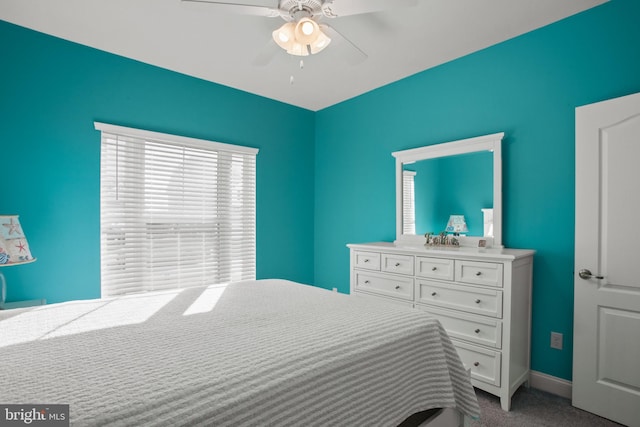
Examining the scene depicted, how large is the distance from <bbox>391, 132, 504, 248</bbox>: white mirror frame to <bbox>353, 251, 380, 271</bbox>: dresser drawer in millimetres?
414

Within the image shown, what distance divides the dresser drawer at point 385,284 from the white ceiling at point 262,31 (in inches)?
70.0

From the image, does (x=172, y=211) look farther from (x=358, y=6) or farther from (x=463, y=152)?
(x=463, y=152)

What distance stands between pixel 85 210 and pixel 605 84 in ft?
13.0

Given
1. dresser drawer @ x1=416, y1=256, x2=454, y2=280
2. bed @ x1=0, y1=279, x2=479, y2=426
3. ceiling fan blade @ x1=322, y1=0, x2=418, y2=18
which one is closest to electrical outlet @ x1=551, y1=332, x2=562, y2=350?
dresser drawer @ x1=416, y1=256, x2=454, y2=280

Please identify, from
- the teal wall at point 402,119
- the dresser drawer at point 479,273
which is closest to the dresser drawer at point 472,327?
the dresser drawer at point 479,273

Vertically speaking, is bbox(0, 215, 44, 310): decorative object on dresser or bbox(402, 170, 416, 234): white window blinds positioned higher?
bbox(402, 170, 416, 234): white window blinds

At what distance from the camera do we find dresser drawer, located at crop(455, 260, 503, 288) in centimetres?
212

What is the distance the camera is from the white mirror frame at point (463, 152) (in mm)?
2527

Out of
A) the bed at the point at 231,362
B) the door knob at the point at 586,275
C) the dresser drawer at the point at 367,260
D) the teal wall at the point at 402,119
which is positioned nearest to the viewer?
the bed at the point at 231,362

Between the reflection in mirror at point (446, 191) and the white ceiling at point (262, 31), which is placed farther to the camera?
the reflection in mirror at point (446, 191)

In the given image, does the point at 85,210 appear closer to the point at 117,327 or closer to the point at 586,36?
the point at 117,327

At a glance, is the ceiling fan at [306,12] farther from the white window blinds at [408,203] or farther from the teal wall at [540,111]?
the white window blinds at [408,203]

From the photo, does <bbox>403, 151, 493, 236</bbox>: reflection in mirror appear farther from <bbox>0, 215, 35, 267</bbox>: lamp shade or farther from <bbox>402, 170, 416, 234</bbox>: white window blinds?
<bbox>0, 215, 35, 267</bbox>: lamp shade

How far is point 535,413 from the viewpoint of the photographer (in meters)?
2.05
